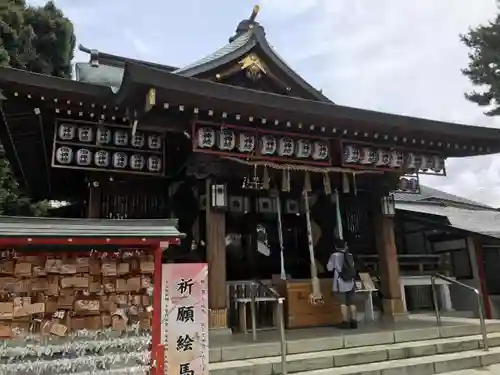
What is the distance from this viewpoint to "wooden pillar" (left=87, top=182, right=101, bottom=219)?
805 cm

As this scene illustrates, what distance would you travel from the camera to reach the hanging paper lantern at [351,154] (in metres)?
8.25

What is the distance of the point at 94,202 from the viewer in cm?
812

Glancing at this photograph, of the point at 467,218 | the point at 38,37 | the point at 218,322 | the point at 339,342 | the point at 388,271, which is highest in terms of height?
the point at 38,37

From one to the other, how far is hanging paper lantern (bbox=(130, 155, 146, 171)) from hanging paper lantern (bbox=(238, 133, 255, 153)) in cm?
199

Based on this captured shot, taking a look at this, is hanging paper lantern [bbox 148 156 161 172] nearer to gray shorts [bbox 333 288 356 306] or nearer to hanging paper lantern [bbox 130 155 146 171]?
hanging paper lantern [bbox 130 155 146 171]

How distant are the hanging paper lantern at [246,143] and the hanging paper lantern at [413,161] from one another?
3.73 meters

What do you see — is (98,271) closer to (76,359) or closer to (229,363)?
(76,359)

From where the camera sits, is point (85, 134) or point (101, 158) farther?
point (101, 158)

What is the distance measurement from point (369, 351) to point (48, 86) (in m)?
6.45

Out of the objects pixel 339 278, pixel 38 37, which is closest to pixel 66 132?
pixel 339 278

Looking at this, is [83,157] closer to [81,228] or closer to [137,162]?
[137,162]

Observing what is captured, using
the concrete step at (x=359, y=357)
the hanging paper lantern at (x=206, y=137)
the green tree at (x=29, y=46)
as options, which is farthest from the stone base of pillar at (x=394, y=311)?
the green tree at (x=29, y=46)

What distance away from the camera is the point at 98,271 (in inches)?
177

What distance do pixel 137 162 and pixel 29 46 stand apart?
12.8m
